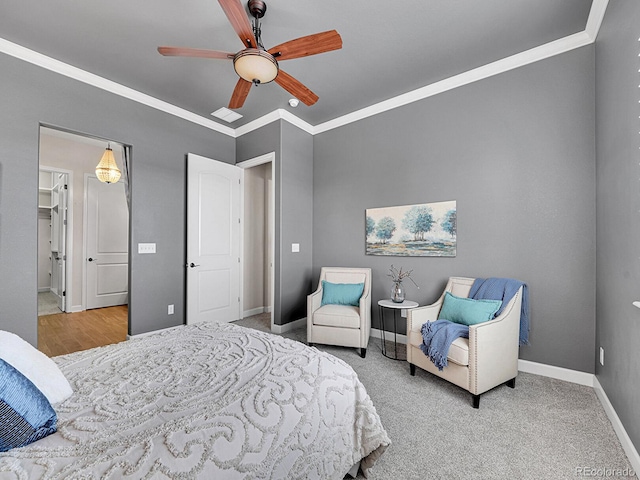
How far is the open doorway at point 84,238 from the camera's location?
448 centimetres

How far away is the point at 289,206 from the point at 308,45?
7.16ft

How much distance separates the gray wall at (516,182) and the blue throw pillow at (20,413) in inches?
121

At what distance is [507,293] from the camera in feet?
8.12

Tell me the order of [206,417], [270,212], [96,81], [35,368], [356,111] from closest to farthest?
1. [206,417]
2. [35,368]
3. [96,81]
4. [356,111]
5. [270,212]

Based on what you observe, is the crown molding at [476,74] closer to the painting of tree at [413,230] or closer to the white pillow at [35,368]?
the painting of tree at [413,230]

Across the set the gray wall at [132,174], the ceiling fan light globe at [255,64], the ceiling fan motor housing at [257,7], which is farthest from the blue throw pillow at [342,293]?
the ceiling fan motor housing at [257,7]

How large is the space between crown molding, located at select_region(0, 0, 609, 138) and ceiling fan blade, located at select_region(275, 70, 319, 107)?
137 centimetres

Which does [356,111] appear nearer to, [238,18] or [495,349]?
[238,18]

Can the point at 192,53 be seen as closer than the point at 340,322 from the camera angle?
Yes

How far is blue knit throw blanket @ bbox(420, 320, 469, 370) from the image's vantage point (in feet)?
7.20

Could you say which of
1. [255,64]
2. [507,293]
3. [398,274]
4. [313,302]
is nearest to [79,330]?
[313,302]

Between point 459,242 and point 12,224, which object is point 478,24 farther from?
point 12,224

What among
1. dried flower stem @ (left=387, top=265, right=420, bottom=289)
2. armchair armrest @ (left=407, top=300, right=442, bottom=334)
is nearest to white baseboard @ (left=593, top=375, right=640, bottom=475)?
armchair armrest @ (left=407, top=300, right=442, bottom=334)

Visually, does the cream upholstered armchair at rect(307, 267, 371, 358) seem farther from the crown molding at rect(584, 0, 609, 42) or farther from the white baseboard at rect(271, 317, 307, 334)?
the crown molding at rect(584, 0, 609, 42)
